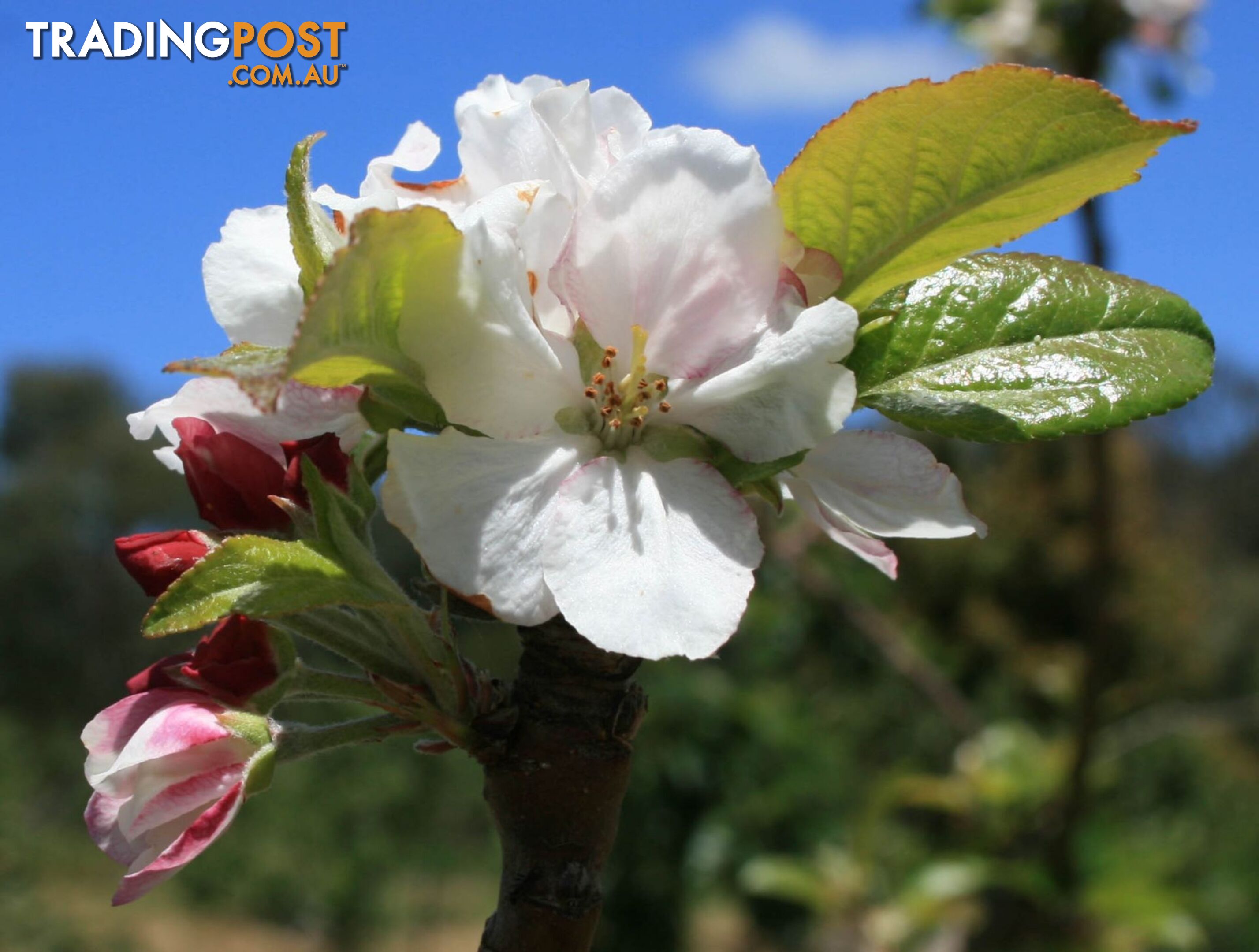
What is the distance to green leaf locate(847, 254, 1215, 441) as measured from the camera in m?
0.56

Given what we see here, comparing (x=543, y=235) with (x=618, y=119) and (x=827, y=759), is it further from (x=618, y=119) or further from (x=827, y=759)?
(x=827, y=759)

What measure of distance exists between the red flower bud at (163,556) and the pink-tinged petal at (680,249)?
0.22m

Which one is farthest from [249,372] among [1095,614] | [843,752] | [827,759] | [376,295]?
[843,752]

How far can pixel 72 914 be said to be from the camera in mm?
7906

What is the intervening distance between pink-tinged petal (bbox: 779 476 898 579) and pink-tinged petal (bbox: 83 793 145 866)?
0.36 metres

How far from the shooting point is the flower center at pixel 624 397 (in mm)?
542

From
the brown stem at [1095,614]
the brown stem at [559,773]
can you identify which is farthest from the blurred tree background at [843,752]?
the brown stem at [559,773]

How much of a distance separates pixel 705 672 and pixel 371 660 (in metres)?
4.61

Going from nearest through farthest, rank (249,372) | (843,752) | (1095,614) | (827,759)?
1. (249,372)
2. (1095,614)
3. (827,759)
4. (843,752)

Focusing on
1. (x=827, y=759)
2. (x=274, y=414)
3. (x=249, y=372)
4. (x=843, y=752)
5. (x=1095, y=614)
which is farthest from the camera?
(x=843, y=752)

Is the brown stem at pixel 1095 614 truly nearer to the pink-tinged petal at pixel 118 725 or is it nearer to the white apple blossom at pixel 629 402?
the white apple blossom at pixel 629 402

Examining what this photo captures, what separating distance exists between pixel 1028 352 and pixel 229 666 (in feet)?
1.45

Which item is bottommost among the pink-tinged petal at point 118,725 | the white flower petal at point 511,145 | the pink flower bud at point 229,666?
the pink-tinged petal at point 118,725

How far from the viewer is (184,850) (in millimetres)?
485
